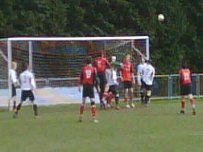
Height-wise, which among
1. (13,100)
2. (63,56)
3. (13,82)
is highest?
(63,56)

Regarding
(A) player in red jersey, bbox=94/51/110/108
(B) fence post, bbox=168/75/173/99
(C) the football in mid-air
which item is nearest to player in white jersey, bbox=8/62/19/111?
(A) player in red jersey, bbox=94/51/110/108

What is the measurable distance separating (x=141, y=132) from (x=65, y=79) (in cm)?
1423

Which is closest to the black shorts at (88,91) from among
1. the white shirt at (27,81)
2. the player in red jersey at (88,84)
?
the player in red jersey at (88,84)

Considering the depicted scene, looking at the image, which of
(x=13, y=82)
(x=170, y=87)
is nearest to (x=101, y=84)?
(x=13, y=82)

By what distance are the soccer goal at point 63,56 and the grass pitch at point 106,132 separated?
5.01 m

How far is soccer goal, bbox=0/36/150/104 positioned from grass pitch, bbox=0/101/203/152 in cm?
501

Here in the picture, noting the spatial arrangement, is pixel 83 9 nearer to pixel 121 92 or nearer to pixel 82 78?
pixel 121 92

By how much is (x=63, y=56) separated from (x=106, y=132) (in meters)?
14.9

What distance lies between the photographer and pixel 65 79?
32438 millimetres

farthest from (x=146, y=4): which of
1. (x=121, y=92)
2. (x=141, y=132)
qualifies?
(x=141, y=132)

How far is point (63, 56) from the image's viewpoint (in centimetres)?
3319

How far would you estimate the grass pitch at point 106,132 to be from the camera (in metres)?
15.6

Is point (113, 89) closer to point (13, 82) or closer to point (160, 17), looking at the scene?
point (13, 82)

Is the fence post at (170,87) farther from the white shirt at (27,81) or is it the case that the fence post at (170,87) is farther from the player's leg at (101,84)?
the white shirt at (27,81)
